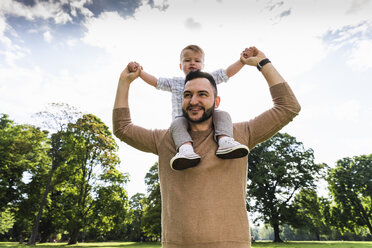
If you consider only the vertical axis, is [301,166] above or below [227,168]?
above

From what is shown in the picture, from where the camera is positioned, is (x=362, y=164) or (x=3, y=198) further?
(x=362, y=164)

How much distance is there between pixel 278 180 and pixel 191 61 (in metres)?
26.9

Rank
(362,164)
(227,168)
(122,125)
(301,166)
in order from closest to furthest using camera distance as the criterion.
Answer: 1. (227,168)
2. (122,125)
3. (301,166)
4. (362,164)

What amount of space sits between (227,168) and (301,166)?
29.3 metres

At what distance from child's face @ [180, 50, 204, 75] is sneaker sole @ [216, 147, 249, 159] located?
1.91 m

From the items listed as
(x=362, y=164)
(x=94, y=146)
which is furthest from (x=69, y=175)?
(x=362, y=164)

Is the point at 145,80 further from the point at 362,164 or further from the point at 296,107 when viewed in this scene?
the point at 362,164

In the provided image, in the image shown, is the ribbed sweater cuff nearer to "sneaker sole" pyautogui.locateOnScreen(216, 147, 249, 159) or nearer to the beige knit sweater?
the beige knit sweater

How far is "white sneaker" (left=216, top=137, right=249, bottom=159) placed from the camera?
5.79 ft

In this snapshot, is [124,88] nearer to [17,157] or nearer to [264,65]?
[264,65]

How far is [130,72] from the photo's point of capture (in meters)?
2.36

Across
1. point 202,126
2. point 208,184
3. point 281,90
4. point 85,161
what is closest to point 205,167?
point 208,184

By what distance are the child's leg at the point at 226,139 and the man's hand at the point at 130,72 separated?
2.97 ft

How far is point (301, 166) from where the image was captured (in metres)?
27.4
